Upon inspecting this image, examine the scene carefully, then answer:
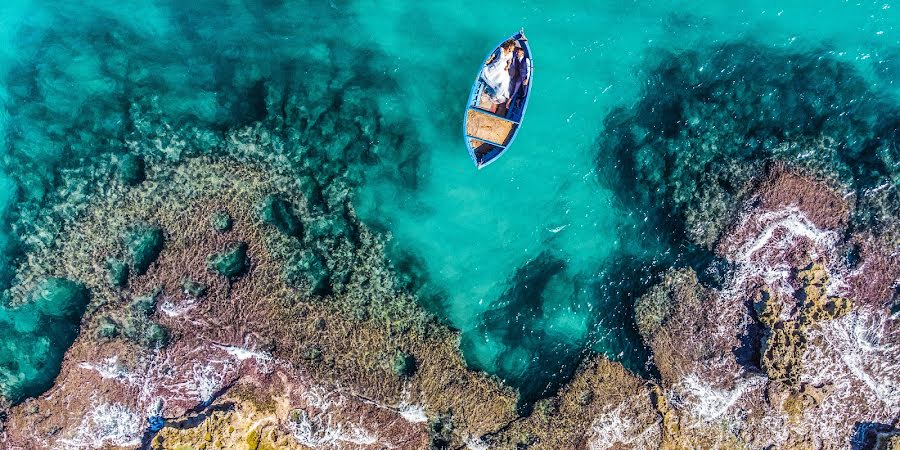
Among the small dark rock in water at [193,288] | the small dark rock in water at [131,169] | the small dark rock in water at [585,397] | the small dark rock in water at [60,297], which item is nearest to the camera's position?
the small dark rock in water at [193,288]

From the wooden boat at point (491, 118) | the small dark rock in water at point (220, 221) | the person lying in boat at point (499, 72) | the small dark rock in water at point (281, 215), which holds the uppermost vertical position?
the person lying in boat at point (499, 72)

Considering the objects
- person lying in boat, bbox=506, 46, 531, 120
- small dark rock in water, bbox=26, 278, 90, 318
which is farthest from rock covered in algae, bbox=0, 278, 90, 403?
person lying in boat, bbox=506, 46, 531, 120

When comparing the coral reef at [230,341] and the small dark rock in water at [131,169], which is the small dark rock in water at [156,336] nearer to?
the coral reef at [230,341]

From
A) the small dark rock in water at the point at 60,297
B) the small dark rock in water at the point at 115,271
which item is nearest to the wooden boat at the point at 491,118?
the small dark rock in water at the point at 115,271

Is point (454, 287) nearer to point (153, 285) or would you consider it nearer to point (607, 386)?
point (607, 386)

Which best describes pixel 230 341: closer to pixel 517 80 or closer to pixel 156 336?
pixel 156 336

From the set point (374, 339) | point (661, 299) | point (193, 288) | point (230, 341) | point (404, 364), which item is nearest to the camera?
point (230, 341)

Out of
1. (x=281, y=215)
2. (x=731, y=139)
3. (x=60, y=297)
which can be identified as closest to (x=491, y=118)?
(x=281, y=215)

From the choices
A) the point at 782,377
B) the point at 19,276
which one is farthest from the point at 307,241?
the point at 782,377
